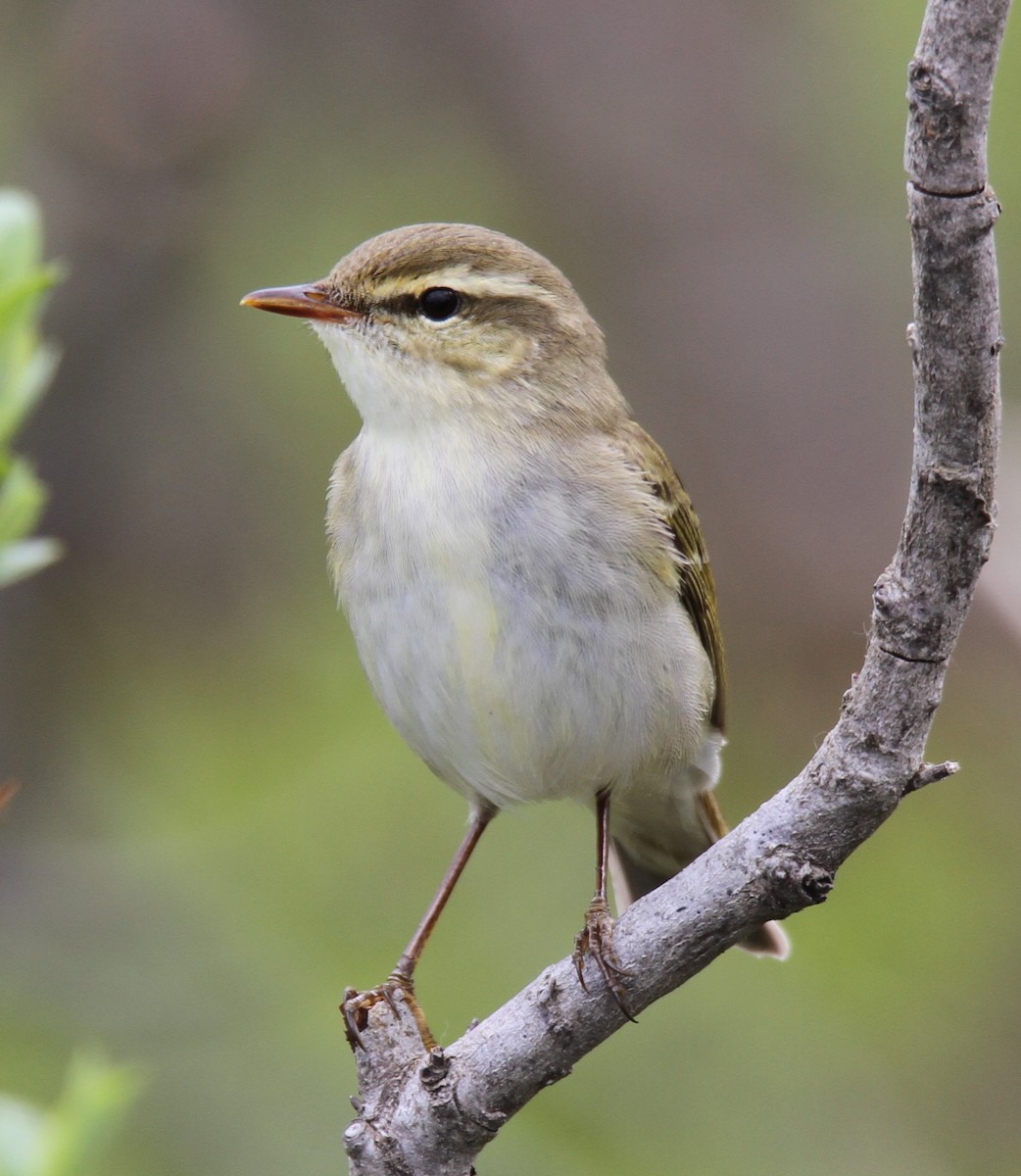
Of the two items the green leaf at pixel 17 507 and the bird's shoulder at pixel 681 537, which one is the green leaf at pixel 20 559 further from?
the bird's shoulder at pixel 681 537

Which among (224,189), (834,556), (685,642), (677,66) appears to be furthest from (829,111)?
(685,642)

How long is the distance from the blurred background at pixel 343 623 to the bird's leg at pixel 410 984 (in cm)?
15

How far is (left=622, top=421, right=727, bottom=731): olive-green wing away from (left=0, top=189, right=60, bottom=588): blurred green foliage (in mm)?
1778

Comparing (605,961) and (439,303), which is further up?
(439,303)

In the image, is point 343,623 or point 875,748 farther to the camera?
point 343,623

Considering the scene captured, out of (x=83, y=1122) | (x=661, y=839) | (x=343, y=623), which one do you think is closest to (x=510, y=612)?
(x=661, y=839)

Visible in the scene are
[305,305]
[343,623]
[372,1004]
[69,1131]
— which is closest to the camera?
[69,1131]

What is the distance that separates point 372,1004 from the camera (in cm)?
320

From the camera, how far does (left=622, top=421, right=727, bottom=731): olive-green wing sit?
3.71m

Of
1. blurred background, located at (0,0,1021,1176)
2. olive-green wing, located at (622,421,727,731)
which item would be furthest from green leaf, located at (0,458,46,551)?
blurred background, located at (0,0,1021,1176)

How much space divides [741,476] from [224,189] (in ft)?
8.51

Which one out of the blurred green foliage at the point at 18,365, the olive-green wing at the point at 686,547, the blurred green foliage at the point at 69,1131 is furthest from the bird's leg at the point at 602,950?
the blurred green foliage at the point at 18,365

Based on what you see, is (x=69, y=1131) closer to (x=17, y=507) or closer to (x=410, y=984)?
(x=17, y=507)

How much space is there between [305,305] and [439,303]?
0.33 meters
